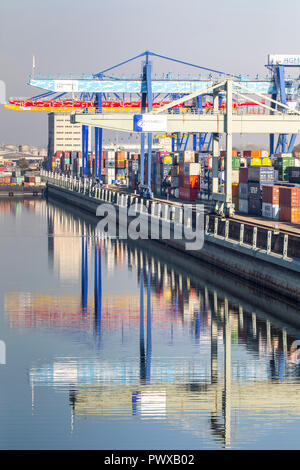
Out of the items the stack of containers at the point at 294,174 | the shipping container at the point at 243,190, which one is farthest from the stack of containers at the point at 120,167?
the shipping container at the point at 243,190

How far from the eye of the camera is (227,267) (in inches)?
1859

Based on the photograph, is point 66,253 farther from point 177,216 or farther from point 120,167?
point 120,167

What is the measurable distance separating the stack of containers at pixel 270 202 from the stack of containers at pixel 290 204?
1.14m

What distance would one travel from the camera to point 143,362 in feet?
97.8

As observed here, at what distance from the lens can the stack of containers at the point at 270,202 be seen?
49844 millimetres

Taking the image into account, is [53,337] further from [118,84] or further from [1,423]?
[118,84]

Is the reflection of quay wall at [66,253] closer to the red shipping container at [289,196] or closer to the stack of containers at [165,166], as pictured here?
the stack of containers at [165,166]

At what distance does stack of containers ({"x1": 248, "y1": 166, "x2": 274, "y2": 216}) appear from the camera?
173 feet

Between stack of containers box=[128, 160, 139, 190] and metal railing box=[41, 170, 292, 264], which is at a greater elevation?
stack of containers box=[128, 160, 139, 190]

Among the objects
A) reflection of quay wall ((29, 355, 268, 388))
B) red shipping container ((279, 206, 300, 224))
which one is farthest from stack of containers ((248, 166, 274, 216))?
reflection of quay wall ((29, 355, 268, 388))

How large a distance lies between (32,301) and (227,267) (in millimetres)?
11390

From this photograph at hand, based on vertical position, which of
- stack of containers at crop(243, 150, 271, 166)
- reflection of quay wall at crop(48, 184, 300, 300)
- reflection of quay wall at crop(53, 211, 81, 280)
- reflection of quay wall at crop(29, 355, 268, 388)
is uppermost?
stack of containers at crop(243, 150, 271, 166)

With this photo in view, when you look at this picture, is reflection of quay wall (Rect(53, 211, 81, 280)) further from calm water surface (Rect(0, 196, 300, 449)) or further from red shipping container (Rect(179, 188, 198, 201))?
red shipping container (Rect(179, 188, 198, 201))

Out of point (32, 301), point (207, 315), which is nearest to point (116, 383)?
point (207, 315)
